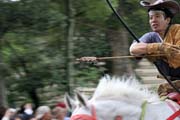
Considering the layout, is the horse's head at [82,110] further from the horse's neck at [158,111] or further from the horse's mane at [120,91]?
the horse's neck at [158,111]

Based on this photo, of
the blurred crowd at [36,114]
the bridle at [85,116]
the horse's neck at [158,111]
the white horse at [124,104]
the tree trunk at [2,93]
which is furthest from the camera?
the tree trunk at [2,93]

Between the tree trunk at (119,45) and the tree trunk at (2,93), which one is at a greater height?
the tree trunk at (119,45)

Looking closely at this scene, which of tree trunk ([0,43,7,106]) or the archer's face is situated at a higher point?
the archer's face

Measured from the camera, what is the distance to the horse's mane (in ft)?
13.6

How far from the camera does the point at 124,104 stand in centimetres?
420

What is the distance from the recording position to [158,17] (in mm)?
4410

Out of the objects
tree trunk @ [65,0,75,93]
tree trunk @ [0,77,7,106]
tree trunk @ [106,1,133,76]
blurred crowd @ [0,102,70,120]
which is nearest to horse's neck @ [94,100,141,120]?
blurred crowd @ [0,102,70,120]

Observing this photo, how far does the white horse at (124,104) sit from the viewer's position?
4.08 m

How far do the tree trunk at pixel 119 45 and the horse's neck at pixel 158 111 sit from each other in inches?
219

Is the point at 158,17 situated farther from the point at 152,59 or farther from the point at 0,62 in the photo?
the point at 0,62

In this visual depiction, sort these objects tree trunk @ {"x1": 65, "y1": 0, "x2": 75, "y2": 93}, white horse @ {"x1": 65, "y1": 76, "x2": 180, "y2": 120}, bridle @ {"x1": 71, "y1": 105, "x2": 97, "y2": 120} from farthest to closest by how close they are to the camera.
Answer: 1. tree trunk @ {"x1": 65, "y1": 0, "x2": 75, "y2": 93}
2. white horse @ {"x1": 65, "y1": 76, "x2": 180, "y2": 120}
3. bridle @ {"x1": 71, "y1": 105, "x2": 97, "y2": 120}

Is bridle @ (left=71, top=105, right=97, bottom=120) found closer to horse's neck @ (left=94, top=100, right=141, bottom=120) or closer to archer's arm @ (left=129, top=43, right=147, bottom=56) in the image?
horse's neck @ (left=94, top=100, right=141, bottom=120)

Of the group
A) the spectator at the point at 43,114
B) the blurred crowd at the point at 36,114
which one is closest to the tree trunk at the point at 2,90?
the blurred crowd at the point at 36,114

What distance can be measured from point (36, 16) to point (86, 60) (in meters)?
5.79
